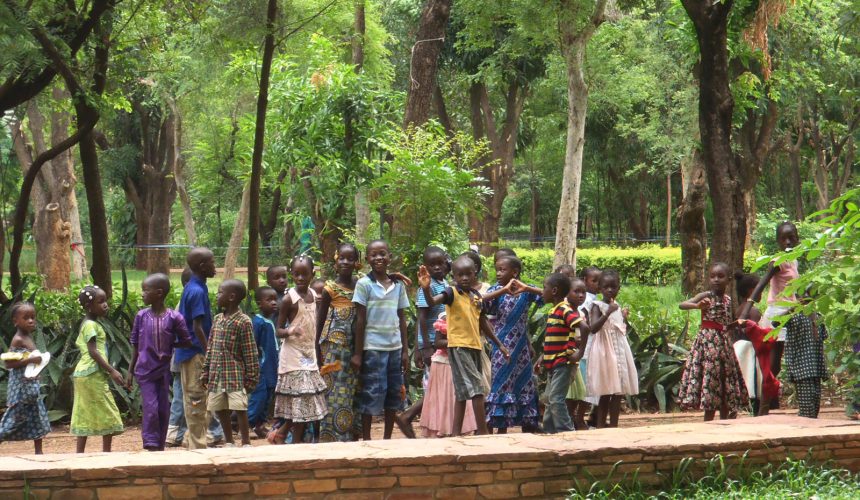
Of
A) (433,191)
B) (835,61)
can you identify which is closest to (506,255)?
(433,191)

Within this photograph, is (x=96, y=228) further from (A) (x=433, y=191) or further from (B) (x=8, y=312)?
(A) (x=433, y=191)

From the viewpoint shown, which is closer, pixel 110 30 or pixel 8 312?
pixel 8 312

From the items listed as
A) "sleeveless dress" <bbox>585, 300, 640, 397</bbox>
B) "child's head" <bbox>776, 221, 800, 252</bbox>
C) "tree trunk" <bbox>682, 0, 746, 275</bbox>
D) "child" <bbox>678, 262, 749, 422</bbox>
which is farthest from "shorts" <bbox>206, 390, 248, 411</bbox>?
"tree trunk" <bbox>682, 0, 746, 275</bbox>

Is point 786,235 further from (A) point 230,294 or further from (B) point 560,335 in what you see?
(A) point 230,294

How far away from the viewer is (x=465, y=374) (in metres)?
7.20

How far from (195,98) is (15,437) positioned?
1987 centimetres

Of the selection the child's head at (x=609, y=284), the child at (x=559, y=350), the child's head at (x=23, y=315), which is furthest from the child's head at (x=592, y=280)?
the child's head at (x=23, y=315)

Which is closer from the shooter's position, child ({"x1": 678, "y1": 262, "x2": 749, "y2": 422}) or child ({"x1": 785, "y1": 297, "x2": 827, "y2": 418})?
child ({"x1": 785, "y1": 297, "x2": 827, "y2": 418})

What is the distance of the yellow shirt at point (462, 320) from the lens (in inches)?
284

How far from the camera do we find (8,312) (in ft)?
33.3

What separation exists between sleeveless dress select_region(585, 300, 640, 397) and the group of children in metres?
0.32

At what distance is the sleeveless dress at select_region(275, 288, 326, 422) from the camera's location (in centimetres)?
735

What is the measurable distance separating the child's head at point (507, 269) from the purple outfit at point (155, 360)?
7.47ft

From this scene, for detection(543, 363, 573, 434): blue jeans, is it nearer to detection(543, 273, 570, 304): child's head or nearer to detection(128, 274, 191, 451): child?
detection(543, 273, 570, 304): child's head
